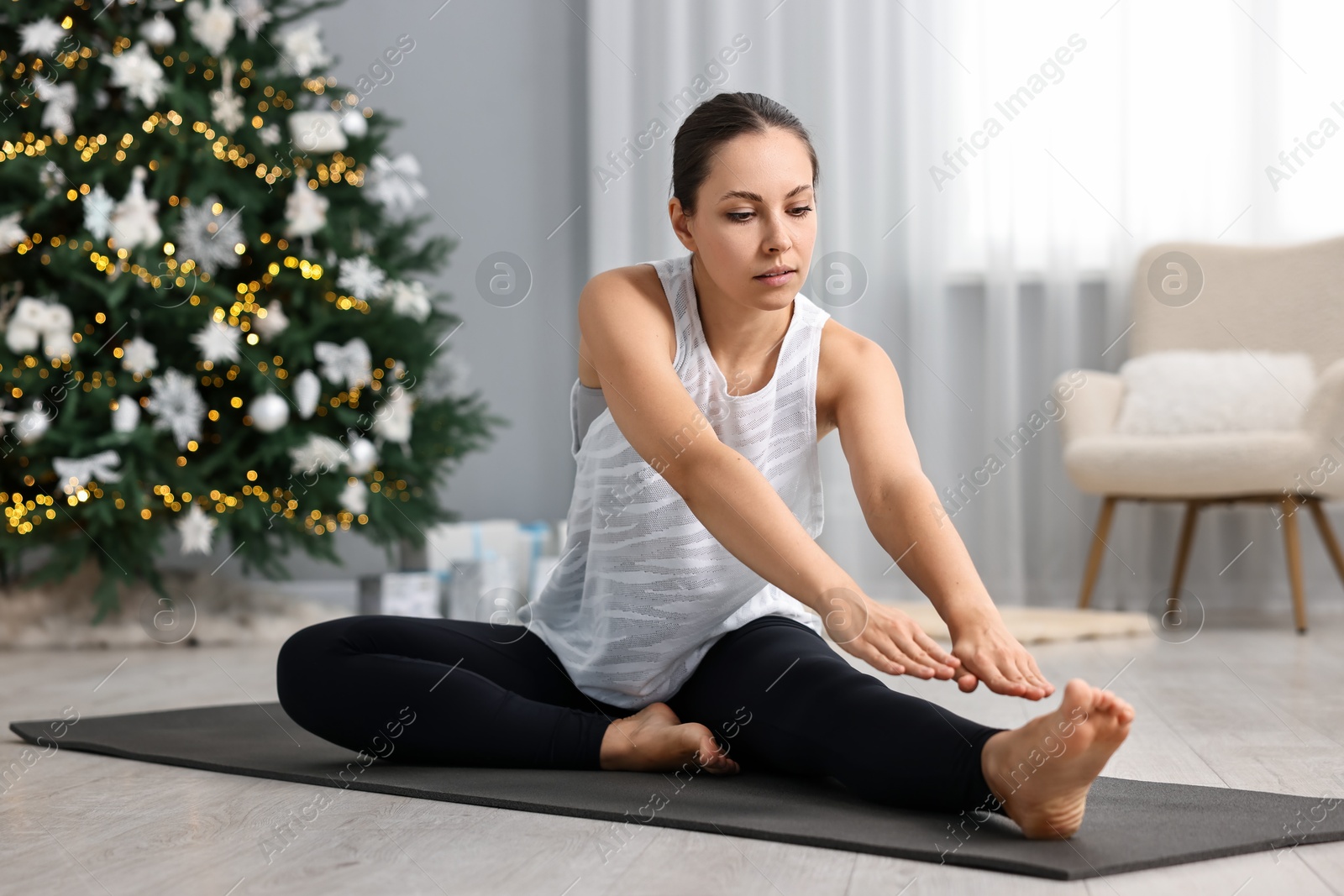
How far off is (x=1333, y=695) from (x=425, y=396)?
199 centimetres

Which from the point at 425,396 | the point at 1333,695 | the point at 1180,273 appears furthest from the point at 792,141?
the point at 1180,273

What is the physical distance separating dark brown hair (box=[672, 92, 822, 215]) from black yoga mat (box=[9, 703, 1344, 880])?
581mm

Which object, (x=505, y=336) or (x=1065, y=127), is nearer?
(x=1065, y=127)

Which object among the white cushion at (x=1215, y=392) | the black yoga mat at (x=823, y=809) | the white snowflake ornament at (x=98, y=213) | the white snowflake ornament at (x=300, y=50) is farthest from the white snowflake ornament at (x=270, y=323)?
the white cushion at (x=1215, y=392)

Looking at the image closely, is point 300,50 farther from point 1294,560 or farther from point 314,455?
point 1294,560

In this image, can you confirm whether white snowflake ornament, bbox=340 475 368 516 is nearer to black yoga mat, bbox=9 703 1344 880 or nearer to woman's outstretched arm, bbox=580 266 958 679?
black yoga mat, bbox=9 703 1344 880

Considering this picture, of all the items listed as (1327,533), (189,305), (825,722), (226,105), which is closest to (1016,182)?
(1327,533)

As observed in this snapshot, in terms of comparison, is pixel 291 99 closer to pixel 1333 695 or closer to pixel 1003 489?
pixel 1003 489

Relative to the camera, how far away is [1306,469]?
8.75 ft

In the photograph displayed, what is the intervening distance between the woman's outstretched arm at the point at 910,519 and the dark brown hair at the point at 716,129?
0.67 feet

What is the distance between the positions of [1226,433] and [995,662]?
212 cm

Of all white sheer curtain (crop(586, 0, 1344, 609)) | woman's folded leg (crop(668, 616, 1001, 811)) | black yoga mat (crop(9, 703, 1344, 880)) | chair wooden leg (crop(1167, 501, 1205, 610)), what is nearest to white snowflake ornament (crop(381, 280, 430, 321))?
white sheer curtain (crop(586, 0, 1344, 609))

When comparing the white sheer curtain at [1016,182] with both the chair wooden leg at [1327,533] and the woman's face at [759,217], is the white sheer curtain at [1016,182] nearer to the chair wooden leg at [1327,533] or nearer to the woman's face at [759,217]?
the chair wooden leg at [1327,533]

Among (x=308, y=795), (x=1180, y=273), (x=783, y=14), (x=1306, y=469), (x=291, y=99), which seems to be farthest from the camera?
(x=783, y=14)
